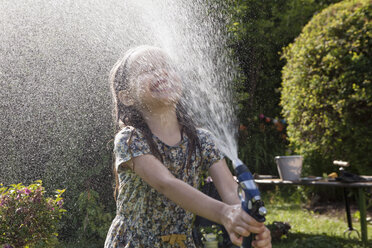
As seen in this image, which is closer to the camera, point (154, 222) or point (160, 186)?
point (160, 186)

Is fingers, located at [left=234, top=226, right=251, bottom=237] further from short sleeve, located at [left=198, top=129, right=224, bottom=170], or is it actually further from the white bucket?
the white bucket

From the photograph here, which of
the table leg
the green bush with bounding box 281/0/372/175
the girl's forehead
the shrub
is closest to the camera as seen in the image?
the girl's forehead

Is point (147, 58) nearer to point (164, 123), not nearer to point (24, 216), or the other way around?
point (164, 123)

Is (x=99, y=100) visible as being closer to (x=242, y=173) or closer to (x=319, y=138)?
(x=319, y=138)

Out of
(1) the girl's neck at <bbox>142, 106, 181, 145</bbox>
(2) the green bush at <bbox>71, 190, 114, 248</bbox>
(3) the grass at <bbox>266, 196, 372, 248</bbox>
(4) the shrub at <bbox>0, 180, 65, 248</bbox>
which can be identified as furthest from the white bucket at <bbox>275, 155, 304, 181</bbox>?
(1) the girl's neck at <bbox>142, 106, 181, 145</bbox>

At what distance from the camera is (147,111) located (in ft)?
6.53

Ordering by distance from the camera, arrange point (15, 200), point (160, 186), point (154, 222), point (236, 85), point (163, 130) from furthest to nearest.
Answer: point (236, 85) → point (15, 200) → point (163, 130) → point (154, 222) → point (160, 186)

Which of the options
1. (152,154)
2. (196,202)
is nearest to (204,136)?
(152,154)

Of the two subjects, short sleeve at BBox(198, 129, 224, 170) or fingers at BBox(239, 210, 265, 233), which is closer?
fingers at BBox(239, 210, 265, 233)

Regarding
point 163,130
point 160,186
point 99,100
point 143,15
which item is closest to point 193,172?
point 163,130

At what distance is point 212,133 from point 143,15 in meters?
2.62

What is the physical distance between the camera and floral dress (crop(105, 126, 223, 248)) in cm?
185

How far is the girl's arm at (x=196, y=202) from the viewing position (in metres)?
1.22

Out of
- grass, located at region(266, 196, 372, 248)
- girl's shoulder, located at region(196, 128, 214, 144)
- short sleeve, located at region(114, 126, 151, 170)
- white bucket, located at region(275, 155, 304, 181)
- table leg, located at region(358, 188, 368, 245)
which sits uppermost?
short sleeve, located at region(114, 126, 151, 170)
